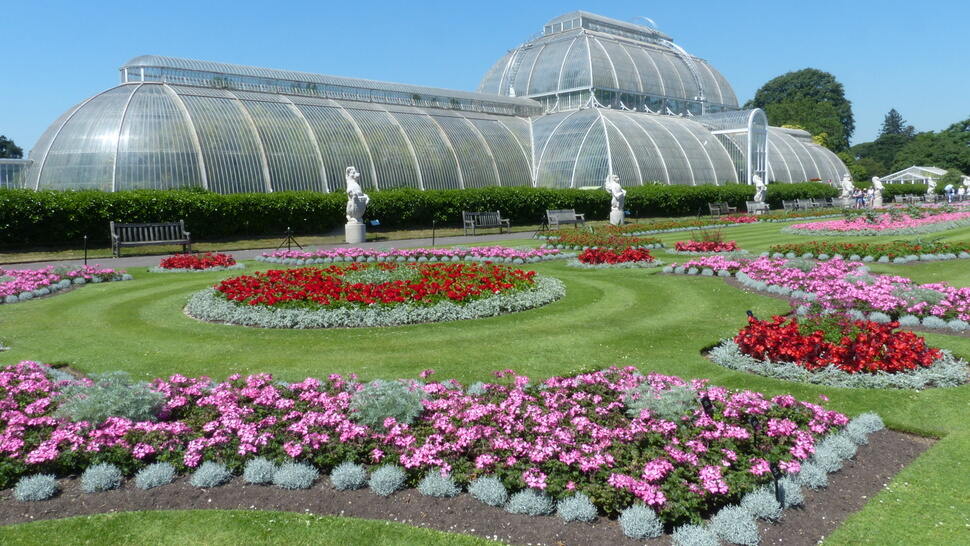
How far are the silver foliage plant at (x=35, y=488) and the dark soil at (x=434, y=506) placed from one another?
5 cm

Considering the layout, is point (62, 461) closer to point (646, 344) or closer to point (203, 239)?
point (646, 344)

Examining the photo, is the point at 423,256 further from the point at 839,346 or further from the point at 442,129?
the point at 442,129

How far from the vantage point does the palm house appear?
111ft

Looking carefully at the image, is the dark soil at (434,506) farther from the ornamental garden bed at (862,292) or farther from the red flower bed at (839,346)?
the ornamental garden bed at (862,292)

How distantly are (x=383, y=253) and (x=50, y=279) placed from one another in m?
9.83

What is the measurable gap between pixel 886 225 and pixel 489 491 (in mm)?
30127

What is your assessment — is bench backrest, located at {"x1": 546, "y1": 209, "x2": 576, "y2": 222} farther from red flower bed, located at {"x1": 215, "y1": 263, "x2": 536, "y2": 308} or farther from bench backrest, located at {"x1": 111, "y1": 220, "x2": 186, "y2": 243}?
red flower bed, located at {"x1": 215, "y1": 263, "x2": 536, "y2": 308}

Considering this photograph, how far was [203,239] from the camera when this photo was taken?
3095 centimetres

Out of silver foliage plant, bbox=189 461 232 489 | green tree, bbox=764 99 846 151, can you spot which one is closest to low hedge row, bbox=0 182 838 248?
silver foliage plant, bbox=189 461 232 489

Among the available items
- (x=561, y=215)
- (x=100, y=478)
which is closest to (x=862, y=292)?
(x=100, y=478)

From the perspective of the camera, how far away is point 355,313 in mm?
12164

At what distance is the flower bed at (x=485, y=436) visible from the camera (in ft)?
17.7

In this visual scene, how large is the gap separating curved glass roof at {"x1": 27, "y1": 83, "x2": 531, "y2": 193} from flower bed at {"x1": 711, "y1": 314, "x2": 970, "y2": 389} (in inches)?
1206

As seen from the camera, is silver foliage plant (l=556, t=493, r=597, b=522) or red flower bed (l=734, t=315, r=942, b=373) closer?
silver foliage plant (l=556, t=493, r=597, b=522)
